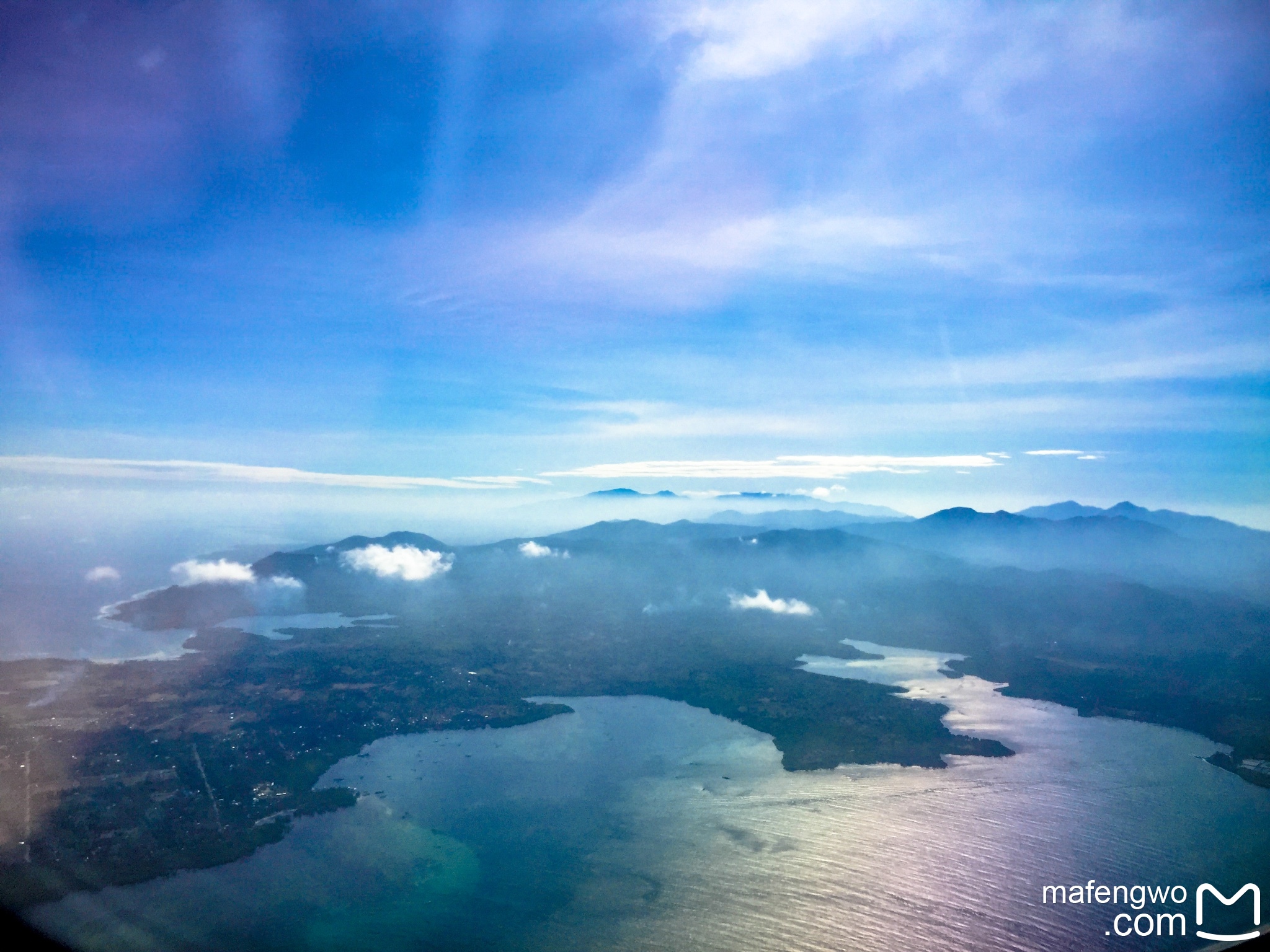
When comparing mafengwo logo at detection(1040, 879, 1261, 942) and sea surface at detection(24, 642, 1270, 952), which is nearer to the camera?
sea surface at detection(24, 642, 1270, 952)

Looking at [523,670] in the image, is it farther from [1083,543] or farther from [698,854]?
[1083,543]

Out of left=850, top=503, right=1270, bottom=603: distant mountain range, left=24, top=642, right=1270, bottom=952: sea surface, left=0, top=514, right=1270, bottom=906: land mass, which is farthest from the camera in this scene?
left=850, top=503, right=1270, bottom=603: distant mountain range

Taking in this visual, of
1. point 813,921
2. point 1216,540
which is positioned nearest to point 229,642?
point 813,921

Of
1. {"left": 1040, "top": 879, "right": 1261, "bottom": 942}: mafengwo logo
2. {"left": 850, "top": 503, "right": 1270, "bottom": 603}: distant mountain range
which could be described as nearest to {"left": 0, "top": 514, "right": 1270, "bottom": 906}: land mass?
{"left": 1040, "top": 879, "right": 1261, "bottom": 942}: mafengwo logo

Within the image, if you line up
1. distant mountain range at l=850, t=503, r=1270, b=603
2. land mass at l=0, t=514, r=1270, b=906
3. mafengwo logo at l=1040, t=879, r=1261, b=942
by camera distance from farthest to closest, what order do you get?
distant mountain range at l=850, t=503, r=1270, b=603
land mass at l=0, t=514, r=1270, b=906
mafengwo logo at l=1040, t=879, r=1261, b=942

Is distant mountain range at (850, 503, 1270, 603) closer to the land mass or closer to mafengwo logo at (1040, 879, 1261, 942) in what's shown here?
the land mass

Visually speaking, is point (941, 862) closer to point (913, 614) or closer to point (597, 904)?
point (597, 904)

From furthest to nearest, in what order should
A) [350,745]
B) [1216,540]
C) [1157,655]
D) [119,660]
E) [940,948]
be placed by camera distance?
1. [1216,540]
2. [1157,655]
3. [119,660]
4. [350,745]
5. [940,948]

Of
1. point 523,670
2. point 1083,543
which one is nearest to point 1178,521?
point 1083,543
